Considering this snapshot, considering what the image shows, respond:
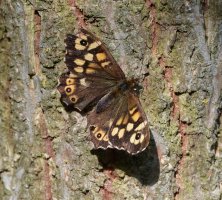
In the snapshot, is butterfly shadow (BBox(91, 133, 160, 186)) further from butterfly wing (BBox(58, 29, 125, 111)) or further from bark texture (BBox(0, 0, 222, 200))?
butterfly wing (BBox(58, 29, 125, 111))

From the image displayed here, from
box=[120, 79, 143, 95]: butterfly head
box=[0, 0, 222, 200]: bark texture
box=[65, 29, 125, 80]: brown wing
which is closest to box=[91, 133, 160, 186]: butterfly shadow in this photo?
box=[0, 0, 222, 200]: bark texture

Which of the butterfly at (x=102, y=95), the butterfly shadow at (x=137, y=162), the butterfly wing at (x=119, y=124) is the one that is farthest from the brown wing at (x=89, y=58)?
the butterfly shadow at (x=137, y=162)

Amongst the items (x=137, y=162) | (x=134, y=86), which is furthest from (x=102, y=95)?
(x=137, y=162)

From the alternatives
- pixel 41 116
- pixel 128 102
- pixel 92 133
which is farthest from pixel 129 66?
pixel 41 116

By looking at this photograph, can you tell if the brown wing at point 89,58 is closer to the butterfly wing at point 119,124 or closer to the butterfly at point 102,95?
the butterfly at point 102,95

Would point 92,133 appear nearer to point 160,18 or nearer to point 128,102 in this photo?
point 128,102

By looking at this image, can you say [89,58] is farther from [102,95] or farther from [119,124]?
[119,124]
